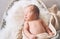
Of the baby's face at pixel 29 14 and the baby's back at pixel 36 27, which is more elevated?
the baby's face at pixel 29 14

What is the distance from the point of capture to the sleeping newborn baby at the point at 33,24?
74cm

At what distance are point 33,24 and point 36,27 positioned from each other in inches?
0.8

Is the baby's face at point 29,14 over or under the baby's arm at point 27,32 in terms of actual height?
over

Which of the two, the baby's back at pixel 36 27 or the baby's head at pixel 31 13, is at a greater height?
the baby's head at pixel 31 13

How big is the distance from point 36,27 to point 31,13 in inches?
2.8

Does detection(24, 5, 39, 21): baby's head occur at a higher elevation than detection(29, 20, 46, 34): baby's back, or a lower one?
higher

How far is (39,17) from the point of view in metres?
0.80

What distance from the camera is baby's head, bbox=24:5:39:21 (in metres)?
0.78

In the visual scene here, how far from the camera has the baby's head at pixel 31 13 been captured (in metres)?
0.78

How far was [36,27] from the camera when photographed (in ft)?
2.46

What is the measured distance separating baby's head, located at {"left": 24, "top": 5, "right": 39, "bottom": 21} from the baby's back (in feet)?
0.08

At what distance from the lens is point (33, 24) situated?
0.76 meters

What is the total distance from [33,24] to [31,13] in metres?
0.05

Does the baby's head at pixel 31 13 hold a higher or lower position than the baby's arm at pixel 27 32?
higher
